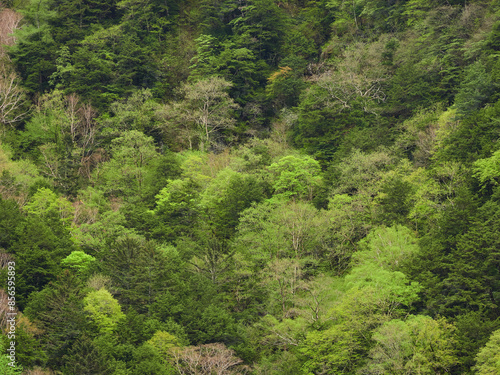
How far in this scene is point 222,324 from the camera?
3819cm

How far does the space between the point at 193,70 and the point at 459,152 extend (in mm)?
35399

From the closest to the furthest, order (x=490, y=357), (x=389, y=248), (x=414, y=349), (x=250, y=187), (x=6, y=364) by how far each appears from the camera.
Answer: (x=490, y=357)
(x=414, y=349)
(x=6, y=364)
(x=389, y=248)
(x=250, y=187)

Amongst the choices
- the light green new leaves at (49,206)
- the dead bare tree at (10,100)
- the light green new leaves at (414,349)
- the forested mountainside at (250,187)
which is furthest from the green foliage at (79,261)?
the dead bare tree at (10,100)

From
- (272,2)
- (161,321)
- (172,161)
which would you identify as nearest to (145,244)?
(161,321)

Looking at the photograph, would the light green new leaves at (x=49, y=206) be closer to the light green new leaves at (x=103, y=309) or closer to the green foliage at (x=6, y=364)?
the light green new leaves at (x=103, y=309)

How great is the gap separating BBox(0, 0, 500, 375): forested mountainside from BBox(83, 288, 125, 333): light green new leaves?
6.8 inches

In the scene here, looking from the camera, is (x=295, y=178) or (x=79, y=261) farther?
(x=295, y=178)

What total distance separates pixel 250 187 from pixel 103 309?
16414 millimetres

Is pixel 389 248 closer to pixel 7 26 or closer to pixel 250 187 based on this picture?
pixel 250 187

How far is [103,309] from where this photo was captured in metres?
37.6

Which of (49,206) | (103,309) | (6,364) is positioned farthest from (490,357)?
(49,206)

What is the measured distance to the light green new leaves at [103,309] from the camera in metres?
37.0

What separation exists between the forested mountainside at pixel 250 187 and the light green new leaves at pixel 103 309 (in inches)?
6.8

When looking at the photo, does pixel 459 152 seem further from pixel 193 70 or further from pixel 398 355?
pixel 193 70
